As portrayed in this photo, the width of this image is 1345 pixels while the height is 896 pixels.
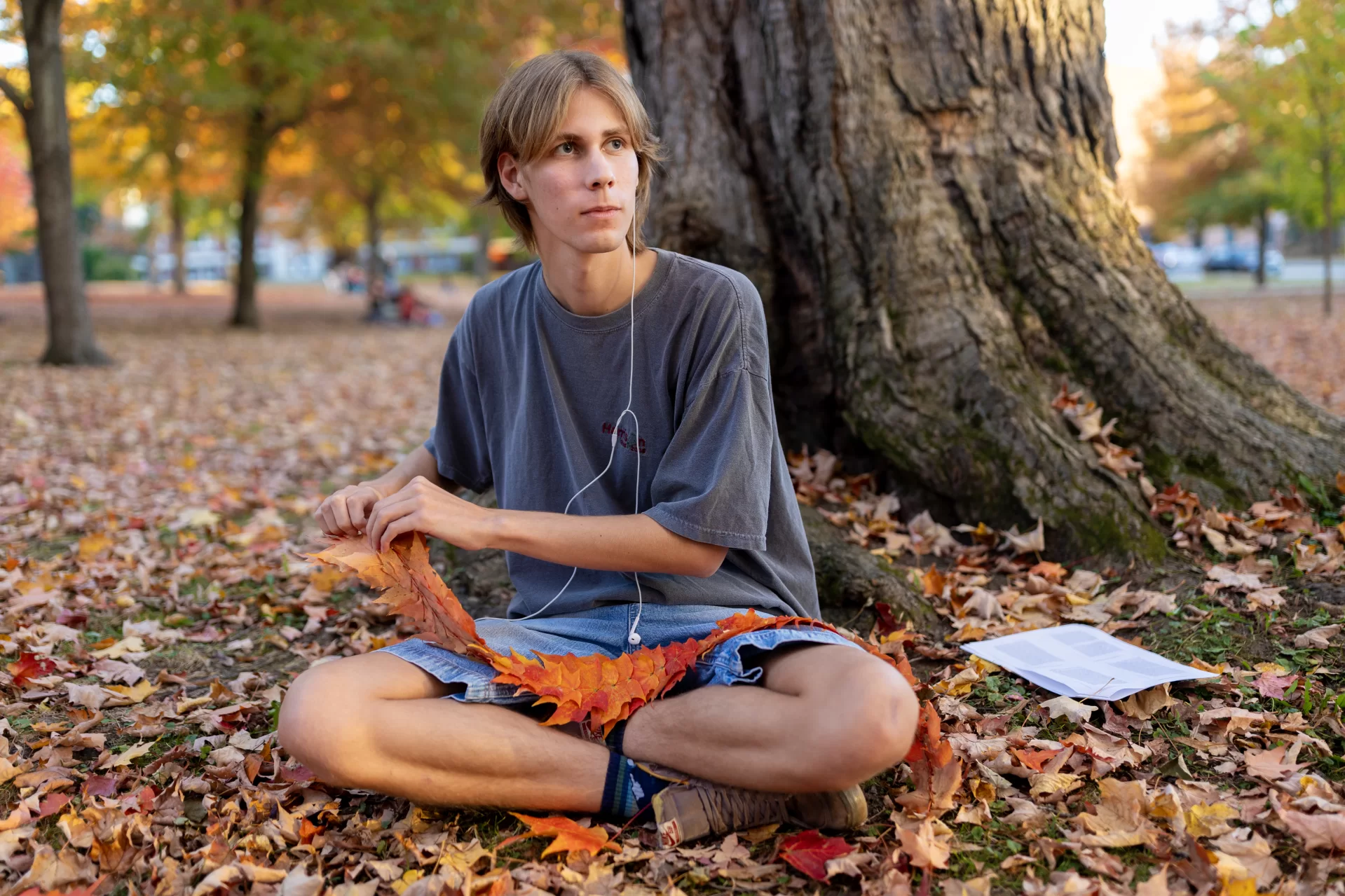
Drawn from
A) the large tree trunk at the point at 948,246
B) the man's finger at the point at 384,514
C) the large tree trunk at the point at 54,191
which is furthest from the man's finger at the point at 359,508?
the large tree trunk at the point at 54,191

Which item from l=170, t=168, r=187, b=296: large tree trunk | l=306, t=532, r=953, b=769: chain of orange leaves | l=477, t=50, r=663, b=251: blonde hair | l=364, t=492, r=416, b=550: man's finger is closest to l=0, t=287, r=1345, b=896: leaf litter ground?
l=306, t=532, r=953, b=769: chain of orange leaves

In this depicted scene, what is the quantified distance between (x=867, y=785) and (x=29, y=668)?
→ 99.8 inches

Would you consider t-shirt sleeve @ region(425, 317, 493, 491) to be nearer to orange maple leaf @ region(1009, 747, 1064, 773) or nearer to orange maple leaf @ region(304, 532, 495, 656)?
orange maple leaf @ region(304, 532, 495, 656)

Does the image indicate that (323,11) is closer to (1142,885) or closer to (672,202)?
(672,202)

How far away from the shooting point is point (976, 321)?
405cm

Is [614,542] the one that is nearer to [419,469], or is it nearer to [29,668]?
[419,469]

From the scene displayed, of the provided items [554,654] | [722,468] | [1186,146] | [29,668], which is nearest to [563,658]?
[554,654]

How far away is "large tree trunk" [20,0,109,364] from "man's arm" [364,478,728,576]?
1023 centimetres

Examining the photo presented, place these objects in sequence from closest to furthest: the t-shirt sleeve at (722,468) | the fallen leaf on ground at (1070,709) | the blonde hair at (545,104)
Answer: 1. the t-shirt sleeve at (722,468)
2. the blonde hair at (545,104)
3. the fallen leaf on ground at (1070,709)

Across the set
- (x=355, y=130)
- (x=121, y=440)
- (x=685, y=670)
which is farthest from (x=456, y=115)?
(x=685, y=670)

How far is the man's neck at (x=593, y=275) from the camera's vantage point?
2.61 metres

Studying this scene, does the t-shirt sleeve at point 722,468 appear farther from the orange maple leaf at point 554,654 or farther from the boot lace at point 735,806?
the boot lace at point 735,806

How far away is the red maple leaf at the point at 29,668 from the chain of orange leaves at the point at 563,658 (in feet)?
4.46

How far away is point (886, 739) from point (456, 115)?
57.0 ft
